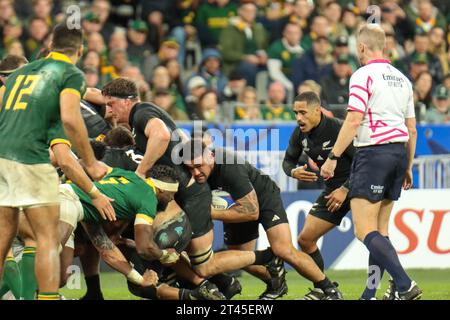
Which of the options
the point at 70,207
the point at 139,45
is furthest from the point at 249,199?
the point at 139,45

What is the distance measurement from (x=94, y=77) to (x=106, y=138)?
16.8 feet

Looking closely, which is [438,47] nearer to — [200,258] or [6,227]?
[200,258]

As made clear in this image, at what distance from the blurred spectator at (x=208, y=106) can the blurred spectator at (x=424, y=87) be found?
3632 mm

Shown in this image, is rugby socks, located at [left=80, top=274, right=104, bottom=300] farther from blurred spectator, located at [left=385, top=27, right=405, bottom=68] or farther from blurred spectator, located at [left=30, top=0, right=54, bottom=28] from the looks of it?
blurred spectator, located at [left=385, top=27, right=405, bottom=68]

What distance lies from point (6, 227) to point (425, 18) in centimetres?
1435

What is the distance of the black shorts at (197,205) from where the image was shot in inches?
464

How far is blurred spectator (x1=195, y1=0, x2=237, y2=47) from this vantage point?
69.2 ft

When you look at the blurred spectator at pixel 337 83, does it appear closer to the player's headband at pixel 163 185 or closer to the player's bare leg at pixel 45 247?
the player's headband at pixel 163 185

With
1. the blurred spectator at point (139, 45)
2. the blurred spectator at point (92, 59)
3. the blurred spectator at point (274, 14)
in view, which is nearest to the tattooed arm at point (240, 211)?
the blurred spectator at point (92, 59)

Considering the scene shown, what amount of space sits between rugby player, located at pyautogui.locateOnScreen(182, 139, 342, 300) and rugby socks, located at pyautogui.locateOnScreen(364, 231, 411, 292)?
1351 mm

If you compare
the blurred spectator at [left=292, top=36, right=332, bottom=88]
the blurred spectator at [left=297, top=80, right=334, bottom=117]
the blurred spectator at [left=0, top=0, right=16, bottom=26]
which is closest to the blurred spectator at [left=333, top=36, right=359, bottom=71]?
the blurred spectator at [left=292, top=36, right=332, bottom=88]

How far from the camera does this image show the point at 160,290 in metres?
11.7
